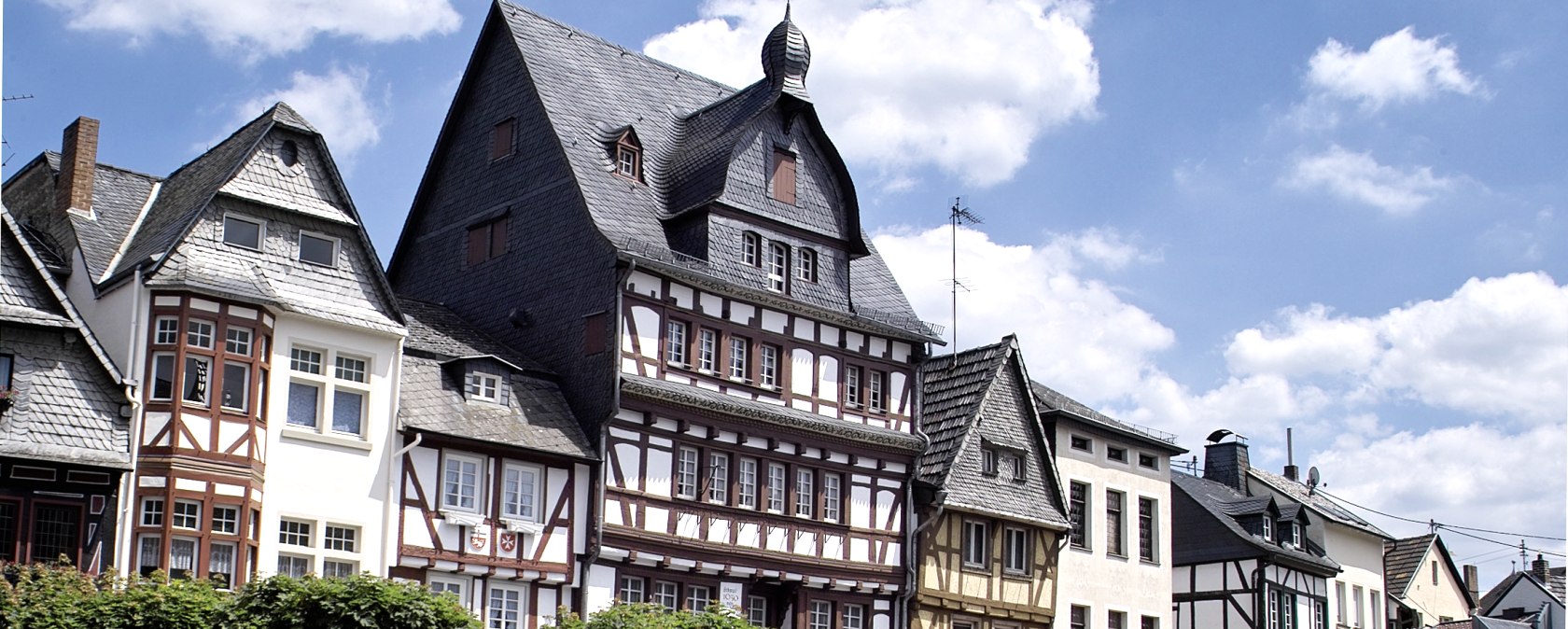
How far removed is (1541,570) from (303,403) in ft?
223

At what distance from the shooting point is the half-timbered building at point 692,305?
4097 centimetres

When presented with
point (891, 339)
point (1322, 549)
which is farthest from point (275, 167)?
point (1322, 549)

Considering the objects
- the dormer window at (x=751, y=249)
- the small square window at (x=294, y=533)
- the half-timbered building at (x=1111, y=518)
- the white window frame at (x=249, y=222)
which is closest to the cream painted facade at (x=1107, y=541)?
the half-timbered building at (x=1111, y=518)

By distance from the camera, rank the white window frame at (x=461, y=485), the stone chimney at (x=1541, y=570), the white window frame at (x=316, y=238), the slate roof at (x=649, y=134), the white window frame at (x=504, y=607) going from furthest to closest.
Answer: the stone chimney at (x=1541, y=570) → the slate roof at (x=649, y=134) → the white window frame at (x=504, y=607) → the white window frame at (x=461, y=485) → the white window frame at (x=316, y=238)

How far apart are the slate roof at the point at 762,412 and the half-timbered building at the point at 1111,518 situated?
7.04 m

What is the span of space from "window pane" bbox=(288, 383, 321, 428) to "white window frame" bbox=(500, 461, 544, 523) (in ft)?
13.2

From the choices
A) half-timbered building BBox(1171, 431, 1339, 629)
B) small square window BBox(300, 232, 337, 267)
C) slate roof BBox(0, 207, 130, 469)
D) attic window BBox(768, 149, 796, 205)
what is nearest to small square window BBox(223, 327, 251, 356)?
slate roof BBox(0, 207, 130, 469)

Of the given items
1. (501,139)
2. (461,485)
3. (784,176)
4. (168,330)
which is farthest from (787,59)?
(168,330)

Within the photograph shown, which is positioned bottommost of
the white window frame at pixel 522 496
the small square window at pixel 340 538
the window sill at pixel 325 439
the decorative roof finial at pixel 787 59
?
the small square window at pixel 340 538

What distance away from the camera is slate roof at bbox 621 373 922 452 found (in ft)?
133

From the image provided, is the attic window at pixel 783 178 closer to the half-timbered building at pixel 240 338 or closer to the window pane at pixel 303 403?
the half-timbered building at pixel 240 338

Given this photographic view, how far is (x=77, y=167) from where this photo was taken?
36656mm

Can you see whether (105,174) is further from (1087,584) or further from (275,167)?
(1087,584)

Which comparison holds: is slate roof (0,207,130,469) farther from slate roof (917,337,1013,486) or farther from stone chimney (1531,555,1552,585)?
stone chimney (1531,555,1552,585)
